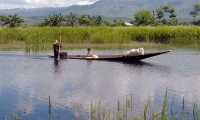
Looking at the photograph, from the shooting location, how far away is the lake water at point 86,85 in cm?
1067

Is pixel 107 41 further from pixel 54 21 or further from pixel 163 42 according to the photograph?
pixel 54 21

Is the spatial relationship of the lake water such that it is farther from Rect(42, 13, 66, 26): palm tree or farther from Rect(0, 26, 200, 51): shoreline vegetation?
Rect(42, 13, 66, 26): palm tree

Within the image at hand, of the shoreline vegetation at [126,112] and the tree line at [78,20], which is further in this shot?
the tree line at [78,20]

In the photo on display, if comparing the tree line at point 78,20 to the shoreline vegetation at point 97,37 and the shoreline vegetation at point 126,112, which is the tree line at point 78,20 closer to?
the shoreline vegetation at point 97,37

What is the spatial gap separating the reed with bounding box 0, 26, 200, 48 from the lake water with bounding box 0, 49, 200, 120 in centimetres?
843

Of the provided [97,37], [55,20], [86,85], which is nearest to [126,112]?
[86,85]

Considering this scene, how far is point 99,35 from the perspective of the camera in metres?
32.1

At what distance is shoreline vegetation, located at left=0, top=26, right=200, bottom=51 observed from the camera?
30.6 metres

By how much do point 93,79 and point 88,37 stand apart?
55.1ft

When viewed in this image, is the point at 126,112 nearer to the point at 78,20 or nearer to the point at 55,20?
the point at 55,20

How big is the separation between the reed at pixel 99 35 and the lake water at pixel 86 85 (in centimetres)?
843

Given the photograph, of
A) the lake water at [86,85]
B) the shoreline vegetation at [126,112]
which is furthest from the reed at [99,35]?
the shoreline vegetation at [126,112]

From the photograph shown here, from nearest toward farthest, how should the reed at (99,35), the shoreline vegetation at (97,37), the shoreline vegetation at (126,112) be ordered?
the shoreline vegetation at (126,112) < the shoreline vegetation at (97,37) < the reed at (99,35)

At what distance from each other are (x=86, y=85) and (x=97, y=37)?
59.1 feet
